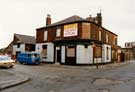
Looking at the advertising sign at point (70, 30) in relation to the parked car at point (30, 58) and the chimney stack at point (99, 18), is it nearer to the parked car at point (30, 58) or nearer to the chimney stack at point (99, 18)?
the parked car at point (30, 58)

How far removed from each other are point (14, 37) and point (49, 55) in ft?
60.8

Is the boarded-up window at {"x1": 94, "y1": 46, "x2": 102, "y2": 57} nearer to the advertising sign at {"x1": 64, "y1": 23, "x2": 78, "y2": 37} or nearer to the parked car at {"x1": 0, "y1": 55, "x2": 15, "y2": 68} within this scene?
the advertising sign at {"x1": 64, "y1": 23, "x2": 78, "y2": 37}

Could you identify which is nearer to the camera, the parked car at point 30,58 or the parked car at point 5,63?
the parked car at point 5,63

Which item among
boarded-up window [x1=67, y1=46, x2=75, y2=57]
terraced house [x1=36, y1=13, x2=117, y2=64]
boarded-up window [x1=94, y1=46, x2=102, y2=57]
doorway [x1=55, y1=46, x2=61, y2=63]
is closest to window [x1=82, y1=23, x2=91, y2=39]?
terraced house [x1=36, y1=13, x2=117, y2=64]

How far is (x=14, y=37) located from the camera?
169ft

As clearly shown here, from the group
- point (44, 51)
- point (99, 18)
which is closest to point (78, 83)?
point (44, 51)

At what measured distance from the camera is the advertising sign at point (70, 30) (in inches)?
1270

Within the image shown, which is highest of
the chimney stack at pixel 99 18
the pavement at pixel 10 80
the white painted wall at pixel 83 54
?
the chimney stack at pixel 99 18

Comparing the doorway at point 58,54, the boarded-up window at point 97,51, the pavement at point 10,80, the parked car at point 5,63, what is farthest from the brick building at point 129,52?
the pavement at point 10,80

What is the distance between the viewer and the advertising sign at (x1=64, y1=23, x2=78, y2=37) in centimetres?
3226

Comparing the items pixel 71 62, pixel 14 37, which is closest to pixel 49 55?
pixel 71 62

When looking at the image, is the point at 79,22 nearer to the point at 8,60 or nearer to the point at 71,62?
the point at 71,62

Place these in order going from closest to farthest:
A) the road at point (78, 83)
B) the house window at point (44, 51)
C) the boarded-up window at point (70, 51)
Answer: the road at point (78, 83) → the boarded-up window at point (70, 51) → the house window at point (44, 51)

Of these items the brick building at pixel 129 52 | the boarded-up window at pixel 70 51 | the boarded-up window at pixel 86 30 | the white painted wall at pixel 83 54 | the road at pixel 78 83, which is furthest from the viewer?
the brick building at pixel 129 52
